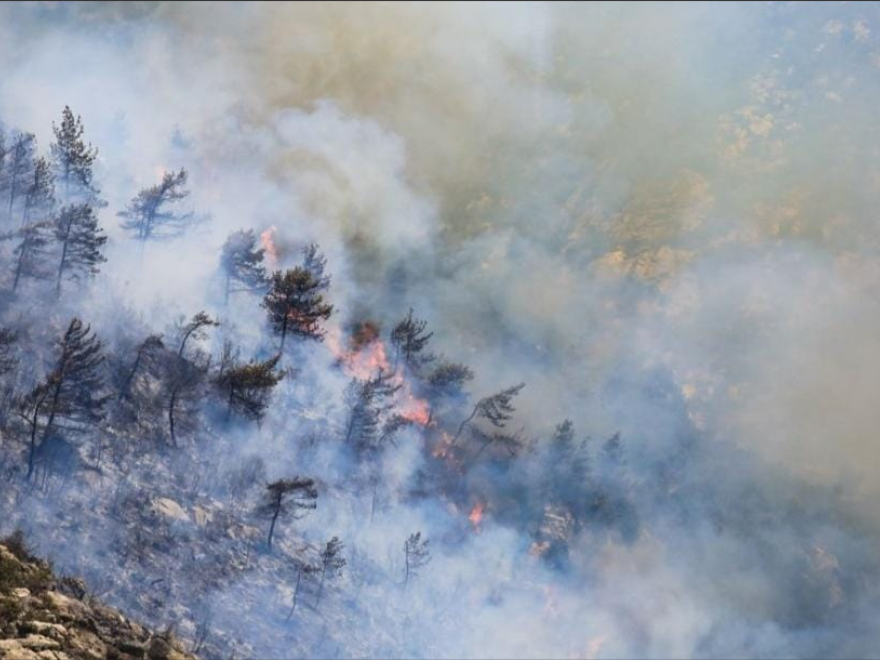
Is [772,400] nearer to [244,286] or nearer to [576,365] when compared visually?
[576,365]

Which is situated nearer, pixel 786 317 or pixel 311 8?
pixel 786 317

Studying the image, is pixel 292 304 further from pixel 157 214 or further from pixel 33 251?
pixel 33 251

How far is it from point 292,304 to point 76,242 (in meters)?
12.1

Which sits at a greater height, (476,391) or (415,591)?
(476,391)

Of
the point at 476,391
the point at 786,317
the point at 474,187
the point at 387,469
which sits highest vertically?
the point at 474,187

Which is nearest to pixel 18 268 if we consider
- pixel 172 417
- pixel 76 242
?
pixel 76 242

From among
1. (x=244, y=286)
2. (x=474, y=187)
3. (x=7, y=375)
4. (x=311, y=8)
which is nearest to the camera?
(x=7, y=375)

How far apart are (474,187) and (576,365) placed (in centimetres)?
1901

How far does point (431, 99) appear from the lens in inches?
2763

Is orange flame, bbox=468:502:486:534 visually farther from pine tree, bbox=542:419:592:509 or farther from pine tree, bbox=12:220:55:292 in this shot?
pine tree, bbox=12:220:55:292

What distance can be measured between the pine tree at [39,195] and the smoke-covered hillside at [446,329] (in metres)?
0.20

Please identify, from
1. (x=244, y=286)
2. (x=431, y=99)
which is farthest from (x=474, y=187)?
(x=244, y=286)

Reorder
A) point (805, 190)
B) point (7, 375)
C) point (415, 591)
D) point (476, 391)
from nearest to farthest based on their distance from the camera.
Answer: point (7, 375) < point (415, 591) < point (476, 391) < point (805, 190)

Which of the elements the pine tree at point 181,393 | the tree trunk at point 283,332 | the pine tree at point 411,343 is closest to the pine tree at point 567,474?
the pine tree at point 411,343
